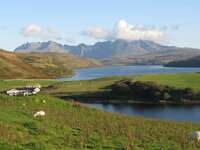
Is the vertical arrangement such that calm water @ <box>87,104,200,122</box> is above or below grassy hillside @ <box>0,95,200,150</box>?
below

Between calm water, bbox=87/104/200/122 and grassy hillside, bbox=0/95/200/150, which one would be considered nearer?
grassy hillside, bbox=0/95/200/150

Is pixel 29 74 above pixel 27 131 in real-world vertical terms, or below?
above

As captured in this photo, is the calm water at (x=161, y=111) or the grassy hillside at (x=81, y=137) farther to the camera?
the calm water at (x=161, y=111)

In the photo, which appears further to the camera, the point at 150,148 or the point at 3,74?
the point at 3,74

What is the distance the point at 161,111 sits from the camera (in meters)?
76.4

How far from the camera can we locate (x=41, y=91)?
114 meters

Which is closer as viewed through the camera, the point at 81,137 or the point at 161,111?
the point at 81,137

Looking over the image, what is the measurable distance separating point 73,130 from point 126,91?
245ft

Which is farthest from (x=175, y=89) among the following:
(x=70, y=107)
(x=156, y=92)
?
(x=70, y=107)

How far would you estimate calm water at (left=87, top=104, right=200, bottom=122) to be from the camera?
68.8 meters

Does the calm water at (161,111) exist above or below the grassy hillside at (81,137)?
below

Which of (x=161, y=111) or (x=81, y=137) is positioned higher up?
(x=81, y=137)

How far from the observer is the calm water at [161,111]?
68812 millimetres

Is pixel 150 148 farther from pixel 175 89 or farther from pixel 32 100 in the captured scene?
pixel 175 89
